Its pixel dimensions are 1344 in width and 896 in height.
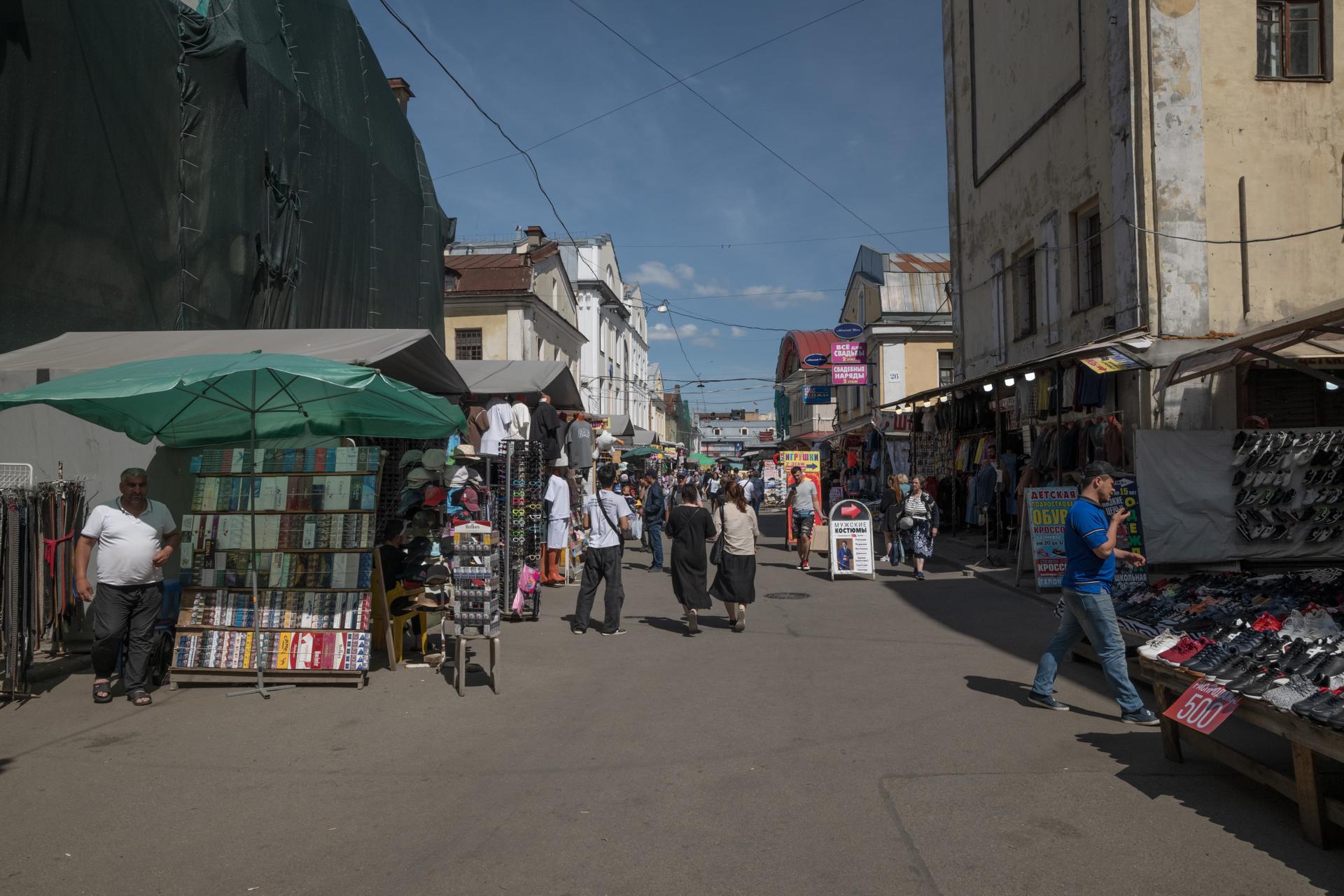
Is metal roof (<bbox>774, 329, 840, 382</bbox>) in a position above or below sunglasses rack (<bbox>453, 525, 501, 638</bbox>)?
above

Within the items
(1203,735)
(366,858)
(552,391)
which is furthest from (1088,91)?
(366,858)

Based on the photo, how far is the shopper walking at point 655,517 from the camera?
1831 cm

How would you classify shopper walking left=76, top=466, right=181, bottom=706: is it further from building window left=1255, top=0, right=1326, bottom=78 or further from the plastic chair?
building window left=1255, top=0, right=1326, bottom=78

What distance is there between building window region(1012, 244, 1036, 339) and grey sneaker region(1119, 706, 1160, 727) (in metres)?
13.3

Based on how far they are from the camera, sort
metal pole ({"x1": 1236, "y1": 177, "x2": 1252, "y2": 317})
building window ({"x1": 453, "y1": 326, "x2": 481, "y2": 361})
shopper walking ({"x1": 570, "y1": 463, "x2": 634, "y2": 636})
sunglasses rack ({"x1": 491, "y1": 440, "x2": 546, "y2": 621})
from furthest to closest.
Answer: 1. building window ({"x1": 453, "y1": 326, "x2": 481, "y2": 361})
2. metal pole ({"x1": 1236, "y1": 177, "x2": 1252, "y2": 317})
3. sunglasses rack ({"x1": 491, "y1": 440, "x2": 546, "y2": 621})
4. shopper walking ({"x1": 570, "y1": 463, "x2": 634, "y2": 636})

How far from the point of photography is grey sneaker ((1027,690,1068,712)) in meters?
6.98

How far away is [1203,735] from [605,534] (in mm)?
6793

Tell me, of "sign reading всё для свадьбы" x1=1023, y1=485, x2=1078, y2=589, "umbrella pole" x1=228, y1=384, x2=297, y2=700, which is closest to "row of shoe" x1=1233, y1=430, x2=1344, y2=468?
"sign reading всё для свадьбы" x1=1023, y1=485, x2=1078, y2=589

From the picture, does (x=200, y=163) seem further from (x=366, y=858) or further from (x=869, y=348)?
(x=869, y=348)

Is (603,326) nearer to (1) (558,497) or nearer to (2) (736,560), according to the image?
(1) (558,497)

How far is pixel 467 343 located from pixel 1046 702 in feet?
92.1

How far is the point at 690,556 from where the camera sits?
10766mm

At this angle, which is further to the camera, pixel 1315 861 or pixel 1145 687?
pixel 1145 687

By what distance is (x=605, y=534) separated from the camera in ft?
35.9
